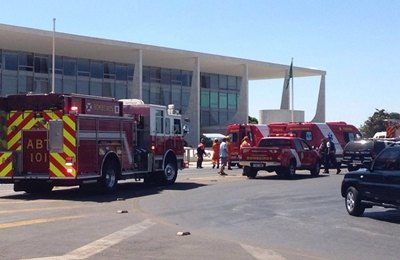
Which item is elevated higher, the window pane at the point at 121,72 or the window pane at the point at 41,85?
the window pane at the point at 121,72

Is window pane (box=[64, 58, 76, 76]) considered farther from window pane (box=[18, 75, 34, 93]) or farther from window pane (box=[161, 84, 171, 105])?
window pane (box=[161, 84, 171, 105])

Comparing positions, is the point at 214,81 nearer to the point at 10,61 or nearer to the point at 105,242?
the point at 10,61

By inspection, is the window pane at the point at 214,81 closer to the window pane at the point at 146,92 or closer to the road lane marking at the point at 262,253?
the window pane at the point at 146,92

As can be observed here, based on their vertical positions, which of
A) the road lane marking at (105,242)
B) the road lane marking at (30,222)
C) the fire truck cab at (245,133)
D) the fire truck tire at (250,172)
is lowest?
the road lane marking at (105,242)

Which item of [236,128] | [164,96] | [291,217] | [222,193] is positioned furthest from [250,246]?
[164,96]

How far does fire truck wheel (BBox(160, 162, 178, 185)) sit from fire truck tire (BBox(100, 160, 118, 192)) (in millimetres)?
3274

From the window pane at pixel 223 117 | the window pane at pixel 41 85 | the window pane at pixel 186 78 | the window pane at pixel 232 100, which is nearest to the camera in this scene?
the window pane at pixel 41 85

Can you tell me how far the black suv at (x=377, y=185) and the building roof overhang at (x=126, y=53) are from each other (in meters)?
36.5

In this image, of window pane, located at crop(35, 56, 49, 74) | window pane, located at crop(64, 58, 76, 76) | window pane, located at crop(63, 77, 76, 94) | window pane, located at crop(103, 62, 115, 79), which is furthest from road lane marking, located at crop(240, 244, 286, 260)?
window pane, located at crop(103, 62, 115, 79)

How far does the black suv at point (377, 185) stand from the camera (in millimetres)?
13219

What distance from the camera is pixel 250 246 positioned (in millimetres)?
10453

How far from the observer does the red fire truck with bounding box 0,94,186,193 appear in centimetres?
1812

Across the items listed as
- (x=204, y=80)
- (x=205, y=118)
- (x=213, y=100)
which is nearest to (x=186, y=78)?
(x=204, y=80)

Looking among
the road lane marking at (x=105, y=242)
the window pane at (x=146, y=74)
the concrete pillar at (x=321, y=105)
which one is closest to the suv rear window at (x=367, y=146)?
the road lane marking at (x=105, y=242)
